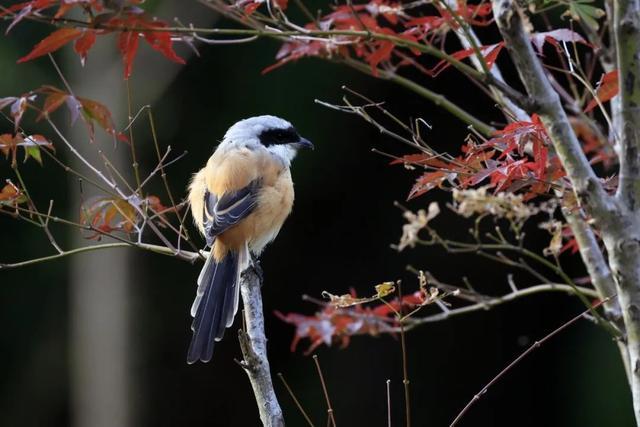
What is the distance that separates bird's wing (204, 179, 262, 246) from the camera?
3.09 m

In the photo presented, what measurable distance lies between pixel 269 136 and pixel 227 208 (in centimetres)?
59

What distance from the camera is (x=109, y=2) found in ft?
6.15

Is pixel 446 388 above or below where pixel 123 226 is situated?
below

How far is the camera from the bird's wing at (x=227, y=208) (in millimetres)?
3088

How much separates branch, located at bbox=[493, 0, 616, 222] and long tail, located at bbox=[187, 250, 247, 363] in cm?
118

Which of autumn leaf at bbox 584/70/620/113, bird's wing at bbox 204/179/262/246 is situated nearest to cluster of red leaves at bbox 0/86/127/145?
bird's wing at bbox 204/179/262/246

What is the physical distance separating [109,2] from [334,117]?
157 inches

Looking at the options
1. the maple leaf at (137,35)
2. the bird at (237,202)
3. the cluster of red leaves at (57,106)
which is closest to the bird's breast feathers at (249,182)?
the bird at (237,202)

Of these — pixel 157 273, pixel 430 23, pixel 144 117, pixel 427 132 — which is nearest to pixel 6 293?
pixel 157 273

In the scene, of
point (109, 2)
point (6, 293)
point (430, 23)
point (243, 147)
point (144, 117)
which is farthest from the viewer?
point (6, 293)

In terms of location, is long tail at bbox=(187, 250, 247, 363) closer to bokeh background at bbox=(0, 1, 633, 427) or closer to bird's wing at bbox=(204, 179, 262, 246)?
bird's wing at bbox=(204, 179, 262, 246)

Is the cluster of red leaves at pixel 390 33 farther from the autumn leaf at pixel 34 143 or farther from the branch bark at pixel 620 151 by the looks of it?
the autumn leaf at pixel 34 143

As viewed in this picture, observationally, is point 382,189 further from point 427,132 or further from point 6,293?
point 6,293

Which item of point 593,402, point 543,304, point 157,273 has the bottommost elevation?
point 593,402
